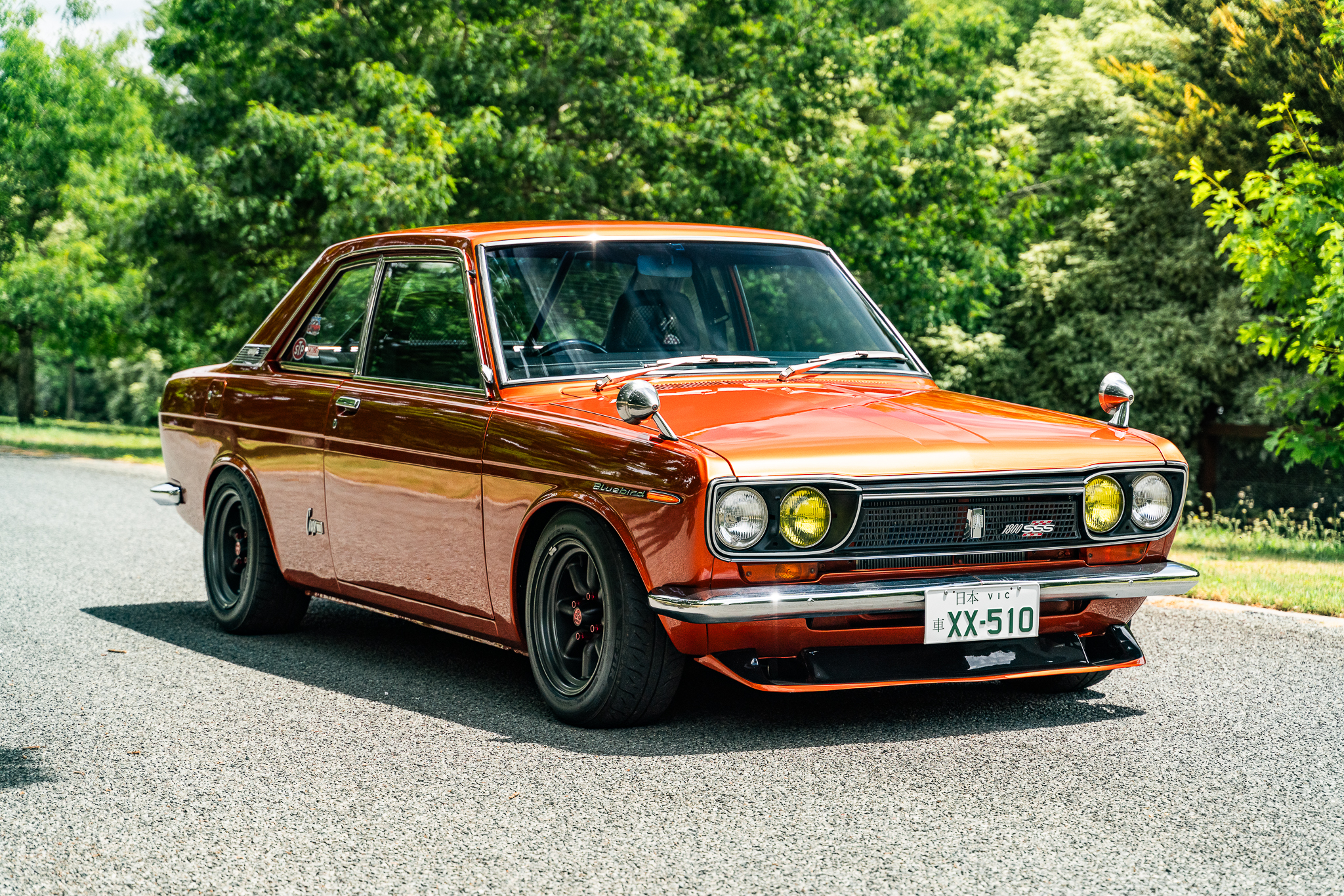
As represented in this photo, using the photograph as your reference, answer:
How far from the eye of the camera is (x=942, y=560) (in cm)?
509

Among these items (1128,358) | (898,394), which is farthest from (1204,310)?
(898,394)

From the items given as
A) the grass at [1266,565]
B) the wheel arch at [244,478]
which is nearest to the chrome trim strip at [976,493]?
the wheel arch at [244,478]

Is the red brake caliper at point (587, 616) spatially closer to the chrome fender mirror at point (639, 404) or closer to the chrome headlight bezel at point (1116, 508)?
the chrome fender mirror at point (639, 404)

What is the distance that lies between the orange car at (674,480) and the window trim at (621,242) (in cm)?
1

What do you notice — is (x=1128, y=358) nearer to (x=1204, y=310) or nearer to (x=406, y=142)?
(x=1204, y=310)

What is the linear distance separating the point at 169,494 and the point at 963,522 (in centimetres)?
473

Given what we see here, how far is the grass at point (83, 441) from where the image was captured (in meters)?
26.1

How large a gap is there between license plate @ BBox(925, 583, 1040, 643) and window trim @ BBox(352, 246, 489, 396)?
76.6 inches

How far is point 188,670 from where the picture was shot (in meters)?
6.51

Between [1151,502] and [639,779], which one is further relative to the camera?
[1151,502]

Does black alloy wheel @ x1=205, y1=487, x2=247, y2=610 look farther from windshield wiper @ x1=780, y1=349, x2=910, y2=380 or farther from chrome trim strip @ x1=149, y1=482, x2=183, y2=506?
windshield wiper @ x1=780, y1=349, x2=910, y2=380

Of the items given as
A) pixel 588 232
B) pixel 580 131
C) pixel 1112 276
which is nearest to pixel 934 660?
pixel 588 232

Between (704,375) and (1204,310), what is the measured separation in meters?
19.6

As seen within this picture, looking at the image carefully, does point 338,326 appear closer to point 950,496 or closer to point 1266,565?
point 950,496
